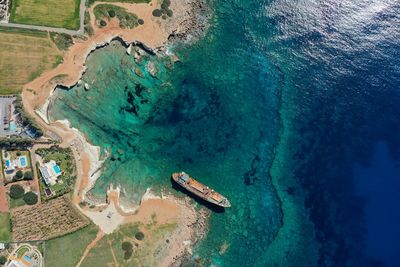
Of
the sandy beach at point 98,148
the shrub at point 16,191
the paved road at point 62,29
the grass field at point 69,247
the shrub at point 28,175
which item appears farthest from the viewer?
the paved road at point 62,29

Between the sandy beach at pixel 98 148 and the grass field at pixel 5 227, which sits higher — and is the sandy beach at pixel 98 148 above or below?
above

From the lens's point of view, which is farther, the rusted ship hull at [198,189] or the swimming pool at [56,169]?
the rusted ship hull at [198,189]

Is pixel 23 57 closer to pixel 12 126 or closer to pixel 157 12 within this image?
pixel 12 126

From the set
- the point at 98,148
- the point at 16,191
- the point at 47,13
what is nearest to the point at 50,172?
the point at 16,191

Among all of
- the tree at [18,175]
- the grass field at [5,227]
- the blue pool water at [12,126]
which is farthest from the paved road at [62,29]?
the grass field at [5,227]

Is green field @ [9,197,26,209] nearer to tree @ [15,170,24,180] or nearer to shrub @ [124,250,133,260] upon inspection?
tree @ [15,170,24,180]

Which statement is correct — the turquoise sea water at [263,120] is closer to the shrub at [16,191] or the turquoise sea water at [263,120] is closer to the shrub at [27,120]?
the shrub at [27,120]

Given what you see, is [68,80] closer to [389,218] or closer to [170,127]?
[170,127]
